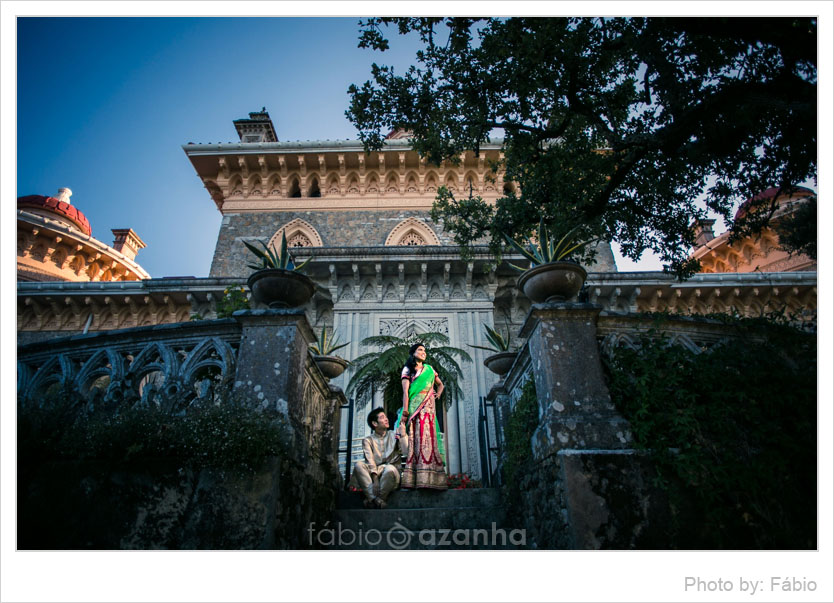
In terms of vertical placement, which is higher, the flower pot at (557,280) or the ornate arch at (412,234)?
the ornate arch at (412,234)

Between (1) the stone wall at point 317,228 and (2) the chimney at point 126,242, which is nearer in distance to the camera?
(1) the stone wall at point 317,228

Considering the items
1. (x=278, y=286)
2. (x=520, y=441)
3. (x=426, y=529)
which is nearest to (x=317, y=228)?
(x=278, y=286)

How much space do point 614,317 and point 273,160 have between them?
14.2 meters

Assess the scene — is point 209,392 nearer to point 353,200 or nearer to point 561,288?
point 561,288

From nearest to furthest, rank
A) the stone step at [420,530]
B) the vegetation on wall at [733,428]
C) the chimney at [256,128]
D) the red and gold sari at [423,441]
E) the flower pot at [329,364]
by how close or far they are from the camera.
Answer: the vegetation on wall at [733,428] → the stone step at [420,530] → the red and gold sari at [423,441] → the flower pot at [329,364] → the chimney at [256,128]

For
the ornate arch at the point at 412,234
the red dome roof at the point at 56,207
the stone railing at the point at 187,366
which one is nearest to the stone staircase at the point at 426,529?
the stone railing at the point at 187,366

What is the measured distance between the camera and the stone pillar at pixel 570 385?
3.46 m

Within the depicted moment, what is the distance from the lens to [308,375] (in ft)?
15.5

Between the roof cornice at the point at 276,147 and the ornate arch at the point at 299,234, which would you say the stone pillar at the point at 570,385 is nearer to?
the ornate arch at the point at 299,234

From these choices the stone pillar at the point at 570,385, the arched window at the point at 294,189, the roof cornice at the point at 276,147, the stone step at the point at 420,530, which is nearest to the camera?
the stone pillar at the point at 570,385

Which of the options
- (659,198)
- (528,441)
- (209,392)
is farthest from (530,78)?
(209,392)

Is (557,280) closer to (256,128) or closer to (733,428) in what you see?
(733,428)

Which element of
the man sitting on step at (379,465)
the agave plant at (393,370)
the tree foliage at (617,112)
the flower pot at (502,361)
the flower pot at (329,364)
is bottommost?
the man sitting on step at (379,465)

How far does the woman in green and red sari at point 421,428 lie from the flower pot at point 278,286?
8.90 ft
